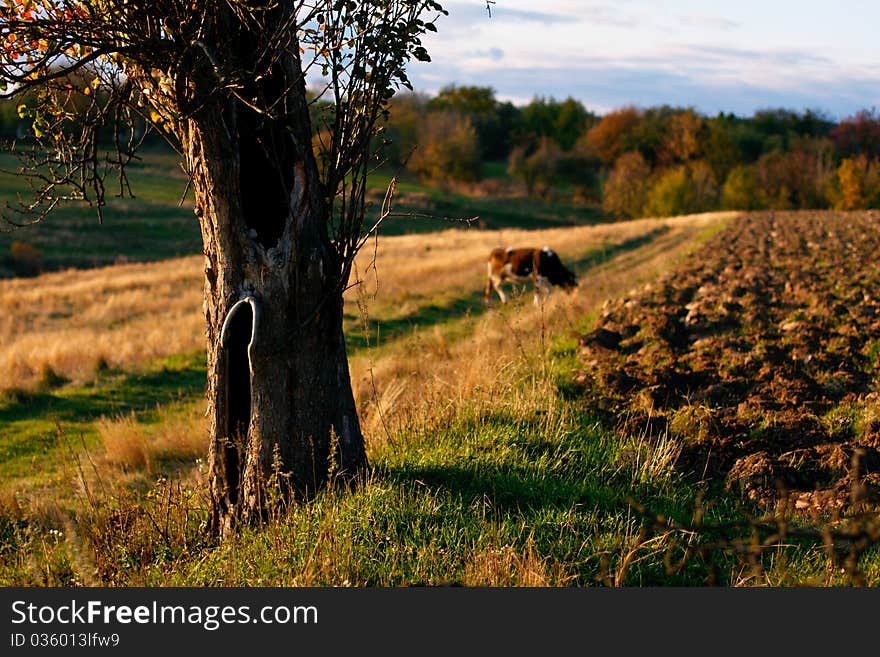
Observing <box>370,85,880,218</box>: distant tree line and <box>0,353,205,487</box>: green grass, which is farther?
<box>370,85,880,218</box>: distant tree line

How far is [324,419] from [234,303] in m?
1.11

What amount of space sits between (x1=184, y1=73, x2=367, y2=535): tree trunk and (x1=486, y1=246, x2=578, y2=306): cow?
42.5 feet

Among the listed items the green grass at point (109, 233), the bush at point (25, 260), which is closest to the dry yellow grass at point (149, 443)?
the green grass at point (109, 233)

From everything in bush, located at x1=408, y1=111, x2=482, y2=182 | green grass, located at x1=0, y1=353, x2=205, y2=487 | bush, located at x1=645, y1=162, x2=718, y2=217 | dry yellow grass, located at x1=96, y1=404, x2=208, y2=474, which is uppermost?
bush, located at x1=408, y1=111, x2=482, y2=182

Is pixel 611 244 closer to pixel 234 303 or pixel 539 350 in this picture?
pixel 539 350

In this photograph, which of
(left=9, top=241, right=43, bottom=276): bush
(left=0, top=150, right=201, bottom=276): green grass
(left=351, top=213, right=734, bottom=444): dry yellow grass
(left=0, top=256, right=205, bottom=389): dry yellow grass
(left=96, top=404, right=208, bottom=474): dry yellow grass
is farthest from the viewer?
(left=0, top=150, right=201, bottom=276): green grass

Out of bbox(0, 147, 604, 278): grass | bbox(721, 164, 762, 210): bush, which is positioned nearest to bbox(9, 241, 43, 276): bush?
bbox(0, 147, 604, 278): grass

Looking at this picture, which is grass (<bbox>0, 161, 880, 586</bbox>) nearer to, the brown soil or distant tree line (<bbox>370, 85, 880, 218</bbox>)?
the brown soil

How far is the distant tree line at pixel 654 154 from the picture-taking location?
86.3 meters

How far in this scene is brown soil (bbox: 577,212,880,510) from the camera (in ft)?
22.1

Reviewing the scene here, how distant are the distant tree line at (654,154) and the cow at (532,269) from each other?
50.3 m

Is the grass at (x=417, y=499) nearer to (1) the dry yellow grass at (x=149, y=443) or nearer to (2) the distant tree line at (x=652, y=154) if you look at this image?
(1) the dry yellow grass at (x=149, y=443)

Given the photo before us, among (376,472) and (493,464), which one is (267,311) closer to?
(376,472)

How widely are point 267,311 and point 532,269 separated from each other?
14959 millimetres
